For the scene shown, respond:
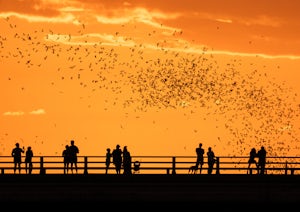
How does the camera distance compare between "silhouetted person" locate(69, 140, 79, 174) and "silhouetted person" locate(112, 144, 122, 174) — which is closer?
"silhouetted person" locate(69, 140, 79, 174)

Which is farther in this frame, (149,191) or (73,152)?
(73,152)

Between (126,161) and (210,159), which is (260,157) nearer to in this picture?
(210,159)

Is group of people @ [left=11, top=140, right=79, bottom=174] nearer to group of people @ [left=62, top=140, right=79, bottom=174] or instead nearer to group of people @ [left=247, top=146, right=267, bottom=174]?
group of people @ [left=62, top=140, right=79, bottom=174]

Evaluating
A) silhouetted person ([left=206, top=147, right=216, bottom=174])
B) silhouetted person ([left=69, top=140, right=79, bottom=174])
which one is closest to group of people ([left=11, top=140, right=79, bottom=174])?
silhouetted person ([left=69, top=140, right=79, bottom=174])

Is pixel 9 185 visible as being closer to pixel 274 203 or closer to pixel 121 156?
pixel 121 156

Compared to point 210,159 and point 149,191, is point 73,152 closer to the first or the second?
point 210,159

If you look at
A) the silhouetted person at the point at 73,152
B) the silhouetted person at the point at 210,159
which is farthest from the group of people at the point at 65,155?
the silhouetted person at the point at 210,159

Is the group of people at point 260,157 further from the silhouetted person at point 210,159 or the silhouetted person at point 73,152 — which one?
the silhouetted person at point 73,152

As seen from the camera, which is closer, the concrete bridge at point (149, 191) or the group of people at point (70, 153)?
the concrete bridge at point (149, 191)

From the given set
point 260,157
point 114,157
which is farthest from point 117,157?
point 260,157

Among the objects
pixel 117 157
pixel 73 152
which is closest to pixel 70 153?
pixel 73 152

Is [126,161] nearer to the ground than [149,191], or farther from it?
farther from it

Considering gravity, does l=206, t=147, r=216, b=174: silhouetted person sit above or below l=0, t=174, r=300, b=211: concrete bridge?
above

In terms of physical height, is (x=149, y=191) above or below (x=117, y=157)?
below
